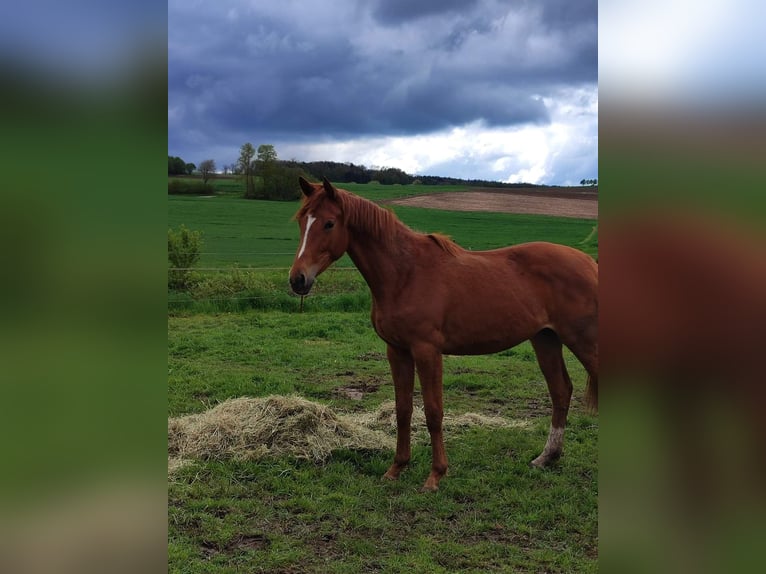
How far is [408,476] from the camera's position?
4375 millimetres

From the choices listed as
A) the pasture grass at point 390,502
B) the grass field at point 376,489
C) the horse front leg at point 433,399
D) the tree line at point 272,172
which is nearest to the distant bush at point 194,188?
Result: the tree line at point 272,172

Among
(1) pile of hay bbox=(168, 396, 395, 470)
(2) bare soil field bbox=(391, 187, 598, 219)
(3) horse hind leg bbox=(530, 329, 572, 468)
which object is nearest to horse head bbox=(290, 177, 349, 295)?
(1) pile of hay bbox=(168, 396, 395, 470)

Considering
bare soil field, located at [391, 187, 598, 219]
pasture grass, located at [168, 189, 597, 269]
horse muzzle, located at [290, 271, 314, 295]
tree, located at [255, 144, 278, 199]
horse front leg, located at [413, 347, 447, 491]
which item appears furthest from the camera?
bare soil field, located at [391, 187, 598, 219]

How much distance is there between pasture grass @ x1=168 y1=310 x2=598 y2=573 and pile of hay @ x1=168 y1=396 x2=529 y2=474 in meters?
0.11

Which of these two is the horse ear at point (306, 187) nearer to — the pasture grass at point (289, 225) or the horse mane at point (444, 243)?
the horse mane at point (444, 243)

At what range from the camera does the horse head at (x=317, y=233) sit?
3.86 m

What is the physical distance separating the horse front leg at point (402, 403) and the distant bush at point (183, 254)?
8963 millimetres

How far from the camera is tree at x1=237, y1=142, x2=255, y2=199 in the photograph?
20.7 metres

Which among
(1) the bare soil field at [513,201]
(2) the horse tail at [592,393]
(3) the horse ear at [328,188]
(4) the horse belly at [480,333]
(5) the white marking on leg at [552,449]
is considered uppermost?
(1) the bare soil field at [513,201]
